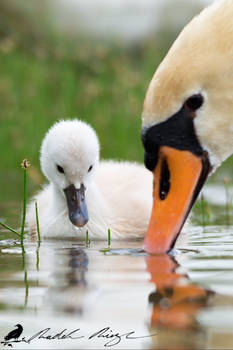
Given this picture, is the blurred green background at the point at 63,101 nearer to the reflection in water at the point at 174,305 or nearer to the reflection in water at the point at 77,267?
the reflection in water at the point at 77,267

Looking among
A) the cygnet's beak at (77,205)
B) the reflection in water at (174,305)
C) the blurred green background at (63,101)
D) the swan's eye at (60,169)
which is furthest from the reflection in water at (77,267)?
the blurred green background at (63,101)

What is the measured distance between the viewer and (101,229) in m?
6.27

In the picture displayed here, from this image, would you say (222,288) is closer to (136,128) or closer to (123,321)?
(123,321)

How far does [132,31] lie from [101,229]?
1211 cm

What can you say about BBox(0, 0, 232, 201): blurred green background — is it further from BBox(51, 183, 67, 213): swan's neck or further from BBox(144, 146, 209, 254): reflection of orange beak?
BBox(144, 146, 209, 254): reflection of orange beak

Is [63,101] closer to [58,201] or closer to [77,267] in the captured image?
[58,201]

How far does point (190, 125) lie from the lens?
458cm

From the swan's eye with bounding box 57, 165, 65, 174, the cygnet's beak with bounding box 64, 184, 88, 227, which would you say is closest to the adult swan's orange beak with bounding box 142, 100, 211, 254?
the cygnet's beak with bounding box 64, 184, 88, 227

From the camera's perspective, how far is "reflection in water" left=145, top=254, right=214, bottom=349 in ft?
9.78

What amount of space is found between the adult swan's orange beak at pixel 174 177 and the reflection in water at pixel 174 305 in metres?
A: 0.38

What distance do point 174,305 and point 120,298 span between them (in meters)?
0.25

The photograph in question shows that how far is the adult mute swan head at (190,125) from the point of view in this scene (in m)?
4.49

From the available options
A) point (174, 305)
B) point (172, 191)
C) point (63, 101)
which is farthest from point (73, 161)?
point (63, 101)

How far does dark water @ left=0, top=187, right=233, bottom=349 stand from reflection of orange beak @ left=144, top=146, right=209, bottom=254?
0.10 metres
